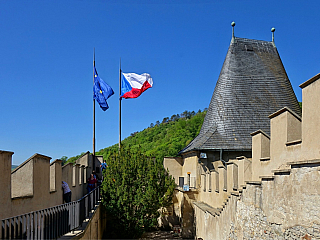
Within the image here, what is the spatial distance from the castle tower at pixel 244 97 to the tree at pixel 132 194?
3.00m

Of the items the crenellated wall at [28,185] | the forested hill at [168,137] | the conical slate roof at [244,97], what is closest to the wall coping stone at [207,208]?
the conical slate roof at [244,97]

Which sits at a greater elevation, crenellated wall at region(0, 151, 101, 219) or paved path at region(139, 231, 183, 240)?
crenellated wall at region(0, 151, 101, 219)

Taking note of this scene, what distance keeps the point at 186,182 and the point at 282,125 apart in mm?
12684

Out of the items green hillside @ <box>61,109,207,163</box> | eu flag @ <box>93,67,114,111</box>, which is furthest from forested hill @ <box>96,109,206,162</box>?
eu flag @ <box>93,67,114,111</box>

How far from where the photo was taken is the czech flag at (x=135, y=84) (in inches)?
812

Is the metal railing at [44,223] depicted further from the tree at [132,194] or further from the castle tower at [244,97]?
the castle tower at [244,97]

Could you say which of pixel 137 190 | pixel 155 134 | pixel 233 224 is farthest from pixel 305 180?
pixel 155 134

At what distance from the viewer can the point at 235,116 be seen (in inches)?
778

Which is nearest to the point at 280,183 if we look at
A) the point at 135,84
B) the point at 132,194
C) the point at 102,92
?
the point at 132,194

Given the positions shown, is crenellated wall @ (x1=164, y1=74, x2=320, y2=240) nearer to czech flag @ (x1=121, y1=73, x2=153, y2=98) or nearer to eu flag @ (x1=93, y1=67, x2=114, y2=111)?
czech flag @ (x1=121, y1=73, x2=153, y2=98)

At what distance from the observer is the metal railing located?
5621 mm

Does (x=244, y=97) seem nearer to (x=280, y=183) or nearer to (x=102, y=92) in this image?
(x=102, y=92)

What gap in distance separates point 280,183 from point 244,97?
13.6 metres

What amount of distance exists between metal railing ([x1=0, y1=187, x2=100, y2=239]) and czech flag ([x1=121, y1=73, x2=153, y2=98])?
1189cm
